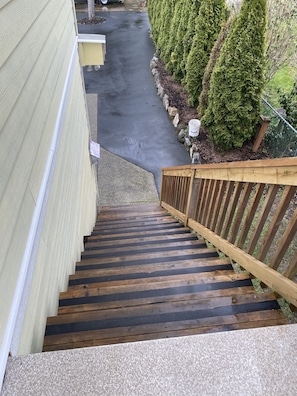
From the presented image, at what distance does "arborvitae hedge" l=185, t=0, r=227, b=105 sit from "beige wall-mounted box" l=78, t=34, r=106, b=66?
10.8ft

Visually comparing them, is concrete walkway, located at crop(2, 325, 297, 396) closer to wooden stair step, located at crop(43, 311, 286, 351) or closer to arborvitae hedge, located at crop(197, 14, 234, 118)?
wooden stair step, located at crop(43, 311, 286, 351)

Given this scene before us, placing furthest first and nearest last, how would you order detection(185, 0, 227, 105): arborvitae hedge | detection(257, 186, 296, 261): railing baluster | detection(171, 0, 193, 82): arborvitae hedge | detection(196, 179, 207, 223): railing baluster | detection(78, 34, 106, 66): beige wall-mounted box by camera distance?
detection(171, 0, 193, 82): arborvitae hedge < detection(185, 0, 227, 105): arborvitae hedge < detection(78, 34, 106, 66): beige wall-mounted box < detection(196, 179, 207, 223): railing baluster < detection(257, 186, 296, 261): railing baluster

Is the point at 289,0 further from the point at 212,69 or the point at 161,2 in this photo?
the point at 161,2

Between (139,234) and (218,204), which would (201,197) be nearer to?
(218,204)

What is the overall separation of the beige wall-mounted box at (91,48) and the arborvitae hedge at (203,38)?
10.8ft

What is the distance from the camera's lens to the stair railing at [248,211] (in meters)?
1.63

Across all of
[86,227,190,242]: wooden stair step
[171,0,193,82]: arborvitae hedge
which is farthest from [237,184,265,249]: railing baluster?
[171,0,193,82]: arborvitae hedge

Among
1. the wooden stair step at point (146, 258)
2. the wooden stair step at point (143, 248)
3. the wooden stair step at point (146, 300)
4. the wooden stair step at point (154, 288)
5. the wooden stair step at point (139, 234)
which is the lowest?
the wooden stair step at point (139, 234)

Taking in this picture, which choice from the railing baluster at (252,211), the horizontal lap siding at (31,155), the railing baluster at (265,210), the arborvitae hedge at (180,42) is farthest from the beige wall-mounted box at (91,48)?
the arborvitae hedge at (180,42)

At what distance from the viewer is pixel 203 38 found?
22.1 feet

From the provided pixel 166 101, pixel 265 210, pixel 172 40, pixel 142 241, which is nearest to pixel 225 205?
pixel 265 210

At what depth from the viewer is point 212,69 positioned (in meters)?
6.11

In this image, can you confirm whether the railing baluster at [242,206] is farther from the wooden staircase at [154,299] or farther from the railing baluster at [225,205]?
the wooden staircase at [154,299]

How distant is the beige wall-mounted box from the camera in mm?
4191
